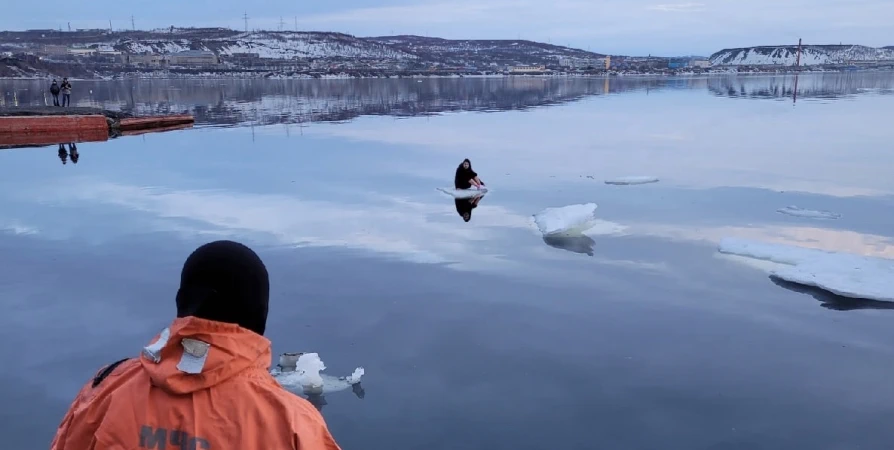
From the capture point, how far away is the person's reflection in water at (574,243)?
907 centimetres

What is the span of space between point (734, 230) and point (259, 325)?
9.14m

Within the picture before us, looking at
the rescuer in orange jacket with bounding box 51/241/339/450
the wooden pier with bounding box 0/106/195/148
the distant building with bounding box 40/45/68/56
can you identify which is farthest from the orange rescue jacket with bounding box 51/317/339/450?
the distant building with bounding box 40/45/68/56

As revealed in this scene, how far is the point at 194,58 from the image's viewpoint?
529 feet

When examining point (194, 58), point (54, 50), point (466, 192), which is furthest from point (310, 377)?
point (54, 50)

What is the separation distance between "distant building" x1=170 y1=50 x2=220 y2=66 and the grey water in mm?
145734

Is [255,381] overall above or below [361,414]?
above

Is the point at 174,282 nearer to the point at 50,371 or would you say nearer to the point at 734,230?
the point at 50,371

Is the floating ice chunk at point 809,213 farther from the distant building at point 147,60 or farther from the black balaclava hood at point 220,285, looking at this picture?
the distant building at point 147,60

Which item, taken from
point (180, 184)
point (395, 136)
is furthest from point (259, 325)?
point (395, 136)

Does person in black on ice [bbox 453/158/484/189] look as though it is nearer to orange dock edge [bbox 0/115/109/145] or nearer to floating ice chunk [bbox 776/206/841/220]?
floating ice chunk [bbox 776/206/841/220]

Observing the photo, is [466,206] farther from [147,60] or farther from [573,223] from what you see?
[147,60]

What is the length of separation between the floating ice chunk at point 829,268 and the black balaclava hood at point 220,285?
693 centimetres

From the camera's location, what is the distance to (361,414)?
4840 millimetres

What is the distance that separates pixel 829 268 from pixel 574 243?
285cm
